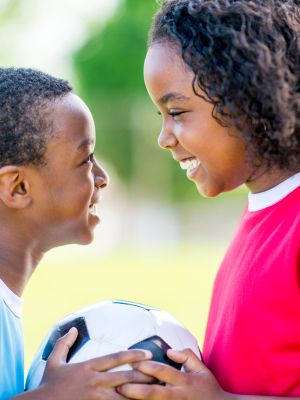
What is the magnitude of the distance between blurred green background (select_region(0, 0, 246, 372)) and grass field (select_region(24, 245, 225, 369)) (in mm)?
18

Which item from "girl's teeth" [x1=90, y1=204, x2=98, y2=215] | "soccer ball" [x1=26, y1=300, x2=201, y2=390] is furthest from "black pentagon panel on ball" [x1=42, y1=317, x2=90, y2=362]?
"girl's teeth" [x1=90, y1=204, x2=98, y2=215]

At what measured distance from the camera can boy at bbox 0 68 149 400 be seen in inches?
111

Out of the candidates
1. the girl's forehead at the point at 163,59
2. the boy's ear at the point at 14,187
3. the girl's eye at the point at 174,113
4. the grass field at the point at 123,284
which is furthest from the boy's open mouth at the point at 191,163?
the grass field at the point at 123,284

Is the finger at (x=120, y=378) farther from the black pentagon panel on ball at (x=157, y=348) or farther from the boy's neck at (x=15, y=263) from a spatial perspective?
the boy's neck at (x=15, y=263)

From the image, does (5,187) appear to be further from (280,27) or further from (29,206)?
(280,27)

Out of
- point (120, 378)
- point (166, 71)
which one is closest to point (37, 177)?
point (166, 71)

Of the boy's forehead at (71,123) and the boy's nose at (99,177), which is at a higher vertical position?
the boy's forehead at (71,123)

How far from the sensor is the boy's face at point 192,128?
264 centimetres

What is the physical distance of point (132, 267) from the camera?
12695mm

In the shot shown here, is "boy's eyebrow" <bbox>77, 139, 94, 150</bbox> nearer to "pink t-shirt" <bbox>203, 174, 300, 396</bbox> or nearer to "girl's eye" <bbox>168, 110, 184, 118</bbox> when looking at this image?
"girl's eye" <bbox>168, 110, 184, 118</bbox>

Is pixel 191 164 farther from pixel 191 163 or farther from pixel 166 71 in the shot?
pixel 166 71

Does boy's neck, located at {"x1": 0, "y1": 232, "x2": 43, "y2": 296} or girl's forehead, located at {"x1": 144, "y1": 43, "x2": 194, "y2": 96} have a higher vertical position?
girl's forehead, located at {"x1": 144, "y1": 43, "x2": 194, "y2": 96}

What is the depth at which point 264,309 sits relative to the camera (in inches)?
96.0

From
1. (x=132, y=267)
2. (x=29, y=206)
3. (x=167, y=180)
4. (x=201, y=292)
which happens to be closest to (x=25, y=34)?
(x=167, y=180)
